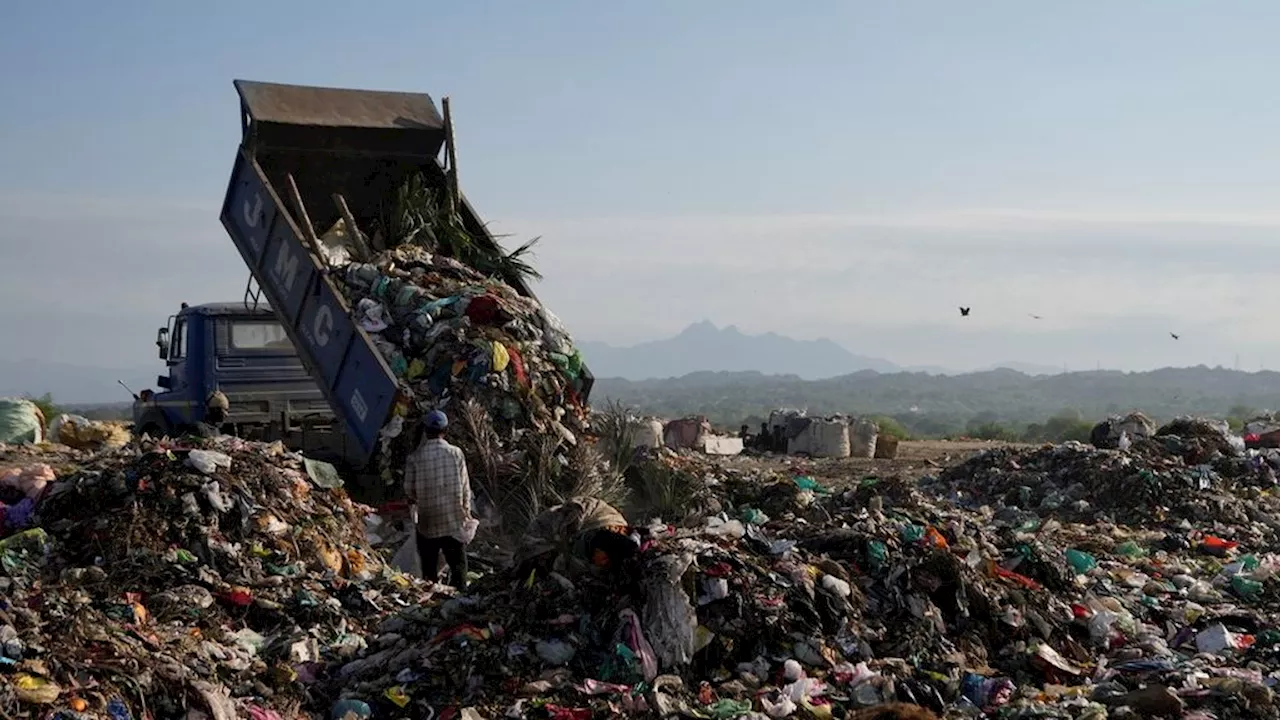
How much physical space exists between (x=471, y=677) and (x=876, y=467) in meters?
10.7

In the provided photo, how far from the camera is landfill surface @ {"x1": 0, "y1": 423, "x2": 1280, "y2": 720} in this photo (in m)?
5.25

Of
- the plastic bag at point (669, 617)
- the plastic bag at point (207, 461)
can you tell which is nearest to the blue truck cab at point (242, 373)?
the plastic bag at point (207, 461)

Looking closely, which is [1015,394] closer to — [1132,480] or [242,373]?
[1132,480]

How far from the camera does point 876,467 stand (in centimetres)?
1552

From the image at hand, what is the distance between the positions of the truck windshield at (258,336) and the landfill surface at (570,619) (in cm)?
252

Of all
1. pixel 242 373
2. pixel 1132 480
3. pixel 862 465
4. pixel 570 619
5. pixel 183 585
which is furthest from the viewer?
pixel 862 465

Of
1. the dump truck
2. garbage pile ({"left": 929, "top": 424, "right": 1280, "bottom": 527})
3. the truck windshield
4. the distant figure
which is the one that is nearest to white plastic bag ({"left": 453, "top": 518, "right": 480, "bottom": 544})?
the dump truck

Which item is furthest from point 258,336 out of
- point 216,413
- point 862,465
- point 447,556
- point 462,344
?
point 862,465

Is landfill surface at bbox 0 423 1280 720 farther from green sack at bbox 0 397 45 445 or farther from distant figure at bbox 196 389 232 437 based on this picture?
green sack at bbox 0 397 45 445

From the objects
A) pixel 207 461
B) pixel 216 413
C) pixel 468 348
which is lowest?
pixel 207 461

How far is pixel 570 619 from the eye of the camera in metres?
5.72

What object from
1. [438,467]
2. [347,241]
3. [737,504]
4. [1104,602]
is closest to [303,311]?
[347,241]

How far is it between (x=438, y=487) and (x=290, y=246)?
9.57ft

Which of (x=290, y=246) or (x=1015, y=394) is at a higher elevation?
(x=290, y=246)
